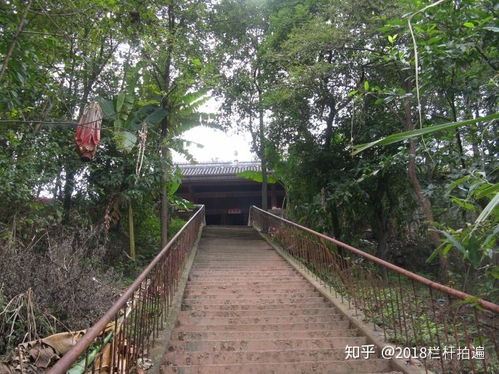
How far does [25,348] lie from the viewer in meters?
3.76

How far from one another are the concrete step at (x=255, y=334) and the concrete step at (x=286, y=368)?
29.2 inches

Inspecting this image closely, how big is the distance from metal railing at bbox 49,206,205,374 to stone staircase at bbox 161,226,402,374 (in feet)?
0.99

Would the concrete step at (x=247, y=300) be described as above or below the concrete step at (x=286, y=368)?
above

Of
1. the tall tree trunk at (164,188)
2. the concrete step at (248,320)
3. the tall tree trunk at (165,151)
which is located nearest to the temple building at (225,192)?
the tall tree trunk at (165,151)

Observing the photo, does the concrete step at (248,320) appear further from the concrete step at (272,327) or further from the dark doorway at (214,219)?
the dark doorway at (214,219)

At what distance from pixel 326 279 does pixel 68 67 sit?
479 centimetres

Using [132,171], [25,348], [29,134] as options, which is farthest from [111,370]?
[132,171]

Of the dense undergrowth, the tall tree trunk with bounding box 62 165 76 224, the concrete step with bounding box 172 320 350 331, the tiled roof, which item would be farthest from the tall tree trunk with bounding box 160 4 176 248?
the tiled roof

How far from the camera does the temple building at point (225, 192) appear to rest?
1508cm

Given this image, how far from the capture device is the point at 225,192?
16391mm

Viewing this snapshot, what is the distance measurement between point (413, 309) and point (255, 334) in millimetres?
2679

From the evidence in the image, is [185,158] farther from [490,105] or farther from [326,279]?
[490,105]

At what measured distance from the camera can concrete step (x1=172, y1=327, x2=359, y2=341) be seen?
4082 millimetres

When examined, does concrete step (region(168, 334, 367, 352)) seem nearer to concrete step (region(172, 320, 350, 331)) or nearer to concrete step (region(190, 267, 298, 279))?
concrete step (region(172, 320, 350, 331))
